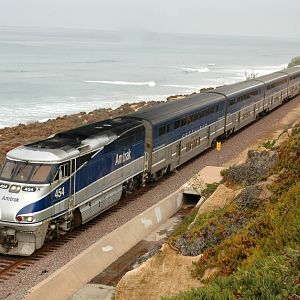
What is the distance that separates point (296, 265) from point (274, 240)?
2.52 meters

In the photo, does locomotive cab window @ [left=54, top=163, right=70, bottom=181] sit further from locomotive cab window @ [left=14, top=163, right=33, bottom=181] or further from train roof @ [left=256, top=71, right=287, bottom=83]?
train roof @ [left=256, top=71, right=287, bottom=83]

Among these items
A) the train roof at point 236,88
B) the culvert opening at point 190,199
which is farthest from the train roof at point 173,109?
the culvert opening at point 190,199

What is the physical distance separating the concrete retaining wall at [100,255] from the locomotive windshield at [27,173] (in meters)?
2.57

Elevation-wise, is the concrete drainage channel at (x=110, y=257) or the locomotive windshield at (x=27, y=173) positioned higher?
the locomotive windshield at (x=27, y=173)

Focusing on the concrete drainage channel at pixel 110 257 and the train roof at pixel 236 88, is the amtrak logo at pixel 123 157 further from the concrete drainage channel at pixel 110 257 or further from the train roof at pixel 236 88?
the train roof at pixel 236 88

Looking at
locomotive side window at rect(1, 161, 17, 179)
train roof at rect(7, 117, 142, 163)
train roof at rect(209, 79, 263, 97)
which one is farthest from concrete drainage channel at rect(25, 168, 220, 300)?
train roof at rect(209, 79, 263, 97)

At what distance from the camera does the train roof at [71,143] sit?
53.7ft

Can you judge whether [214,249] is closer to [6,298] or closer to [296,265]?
[296,265]

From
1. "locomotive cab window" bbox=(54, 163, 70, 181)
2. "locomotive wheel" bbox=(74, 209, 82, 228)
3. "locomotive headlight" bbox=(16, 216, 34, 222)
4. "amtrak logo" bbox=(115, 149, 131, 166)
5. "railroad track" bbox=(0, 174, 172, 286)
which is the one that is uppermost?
"locomotive cab window" bbox=(54, 163, 70, 181)

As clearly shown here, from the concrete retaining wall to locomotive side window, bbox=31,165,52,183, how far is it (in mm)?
2512

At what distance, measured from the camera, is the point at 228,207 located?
15.9m

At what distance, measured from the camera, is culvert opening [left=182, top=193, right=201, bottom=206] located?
23.0 m

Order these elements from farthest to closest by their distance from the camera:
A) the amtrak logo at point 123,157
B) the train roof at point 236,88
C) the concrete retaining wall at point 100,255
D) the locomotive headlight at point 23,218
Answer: the train roof at point 236,88, the amtrak logo at point 123,157, the locomotive headlight at point 23,218, the concrete retaining wall at point 100,255

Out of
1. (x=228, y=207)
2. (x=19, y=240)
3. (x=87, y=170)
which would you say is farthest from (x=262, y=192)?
(x=19, y=240)
